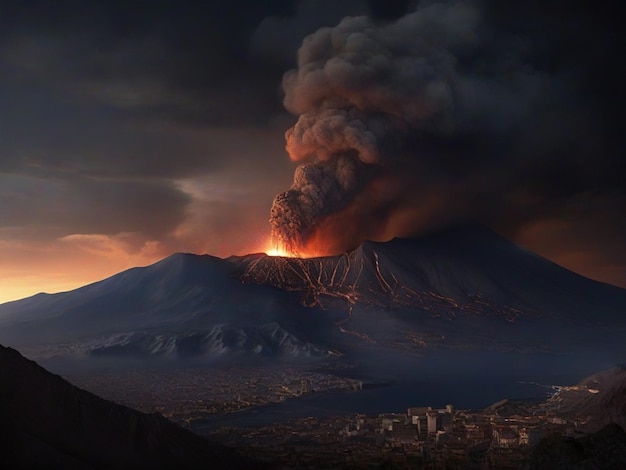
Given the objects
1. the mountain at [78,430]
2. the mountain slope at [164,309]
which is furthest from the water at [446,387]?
the mountain slope at [164,309]

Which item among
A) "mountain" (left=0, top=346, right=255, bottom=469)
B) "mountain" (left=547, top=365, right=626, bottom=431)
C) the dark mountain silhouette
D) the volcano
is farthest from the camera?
the volcano

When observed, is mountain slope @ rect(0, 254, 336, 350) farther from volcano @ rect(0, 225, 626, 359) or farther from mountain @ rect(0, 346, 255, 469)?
mountain @ rect(0, 346, 255, 469)

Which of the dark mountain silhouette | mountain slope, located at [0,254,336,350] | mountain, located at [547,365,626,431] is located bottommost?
the dark mountain silhouette

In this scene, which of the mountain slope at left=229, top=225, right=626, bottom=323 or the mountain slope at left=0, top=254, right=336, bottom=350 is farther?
the mountain slope at left=229, top=225, right=626, bottom=323

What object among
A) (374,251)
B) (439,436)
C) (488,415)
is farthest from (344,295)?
(439,436)

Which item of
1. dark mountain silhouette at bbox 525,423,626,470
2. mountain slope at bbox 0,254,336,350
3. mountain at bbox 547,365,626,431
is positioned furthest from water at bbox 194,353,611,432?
dark mountain silhouette at bbox 525,423,626,470

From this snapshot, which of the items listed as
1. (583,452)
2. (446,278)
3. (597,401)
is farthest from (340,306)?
(583,452)

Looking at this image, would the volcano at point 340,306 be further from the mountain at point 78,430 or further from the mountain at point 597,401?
the mountain at point 78,430
